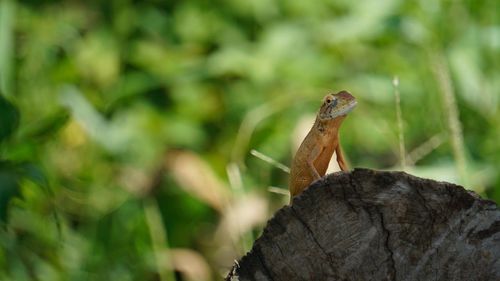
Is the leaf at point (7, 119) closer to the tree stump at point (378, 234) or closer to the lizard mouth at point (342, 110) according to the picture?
the lizard mouth at point (342, 110)

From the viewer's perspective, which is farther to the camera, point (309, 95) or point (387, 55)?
point (387, 55)

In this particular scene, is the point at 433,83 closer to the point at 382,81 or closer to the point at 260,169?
the point at 382,81

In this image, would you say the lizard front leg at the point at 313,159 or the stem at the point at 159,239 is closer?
the lizard front leg at the point at 313,159

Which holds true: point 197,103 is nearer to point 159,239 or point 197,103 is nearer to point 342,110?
point 159,239

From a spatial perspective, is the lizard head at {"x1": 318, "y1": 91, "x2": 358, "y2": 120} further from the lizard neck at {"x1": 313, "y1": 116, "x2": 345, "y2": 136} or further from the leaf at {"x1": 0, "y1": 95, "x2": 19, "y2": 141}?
the leaf at {"x1": 0, "y1": 95, "x2": 19, "y2": 141}

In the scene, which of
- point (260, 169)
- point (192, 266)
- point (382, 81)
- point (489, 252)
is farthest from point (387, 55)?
point (489, 252)

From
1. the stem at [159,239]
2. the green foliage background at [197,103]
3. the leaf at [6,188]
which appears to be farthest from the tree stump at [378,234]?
the stem at [159,239]

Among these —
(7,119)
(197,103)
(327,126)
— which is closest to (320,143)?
(327,126)
